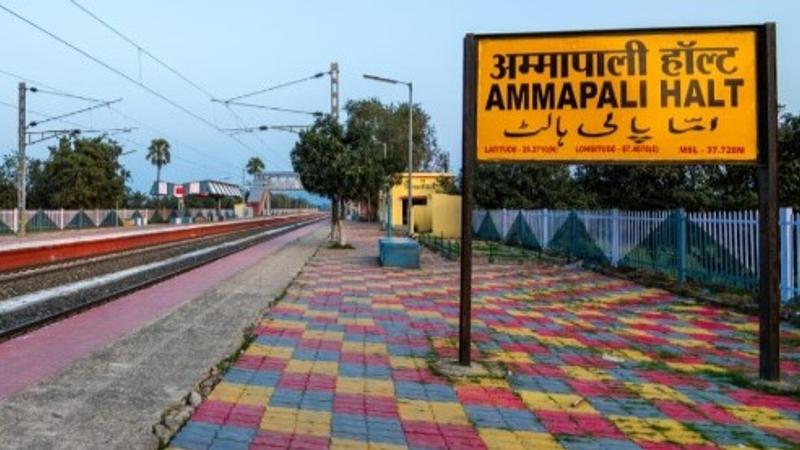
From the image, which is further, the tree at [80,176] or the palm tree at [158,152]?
the palm tree at [158,152]

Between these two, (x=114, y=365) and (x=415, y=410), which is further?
(x=114, y=365)

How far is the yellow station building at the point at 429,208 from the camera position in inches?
1501

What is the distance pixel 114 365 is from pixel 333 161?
20331 millimetres

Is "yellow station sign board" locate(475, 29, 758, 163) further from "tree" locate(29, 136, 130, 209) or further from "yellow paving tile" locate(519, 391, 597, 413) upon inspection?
"tree" locate(29, 136, 130, 209)

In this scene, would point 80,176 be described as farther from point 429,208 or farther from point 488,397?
point 488,397

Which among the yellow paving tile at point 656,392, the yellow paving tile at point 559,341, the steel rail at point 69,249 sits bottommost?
the yellow paving tile at point 656,392

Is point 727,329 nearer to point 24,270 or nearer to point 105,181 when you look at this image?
point 24,270

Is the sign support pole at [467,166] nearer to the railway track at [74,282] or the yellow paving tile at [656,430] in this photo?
the yellow paving tile at [656,430]

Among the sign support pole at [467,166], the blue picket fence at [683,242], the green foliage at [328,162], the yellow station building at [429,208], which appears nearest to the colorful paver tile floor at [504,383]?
the sign support pole at [467,166]

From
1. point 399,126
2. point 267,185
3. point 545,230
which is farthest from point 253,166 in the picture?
point 545,230

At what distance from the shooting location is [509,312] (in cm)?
1075

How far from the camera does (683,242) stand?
1380 centimetres

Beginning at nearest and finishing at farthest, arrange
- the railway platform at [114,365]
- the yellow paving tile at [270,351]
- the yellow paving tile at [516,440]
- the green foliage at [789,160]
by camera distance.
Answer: the yellow paving tile at [516,440] < the railway platform at [114,365] < the yellow paving tile at [270,351] < the green foliage at [789,160]

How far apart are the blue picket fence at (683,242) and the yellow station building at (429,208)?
565 inches
